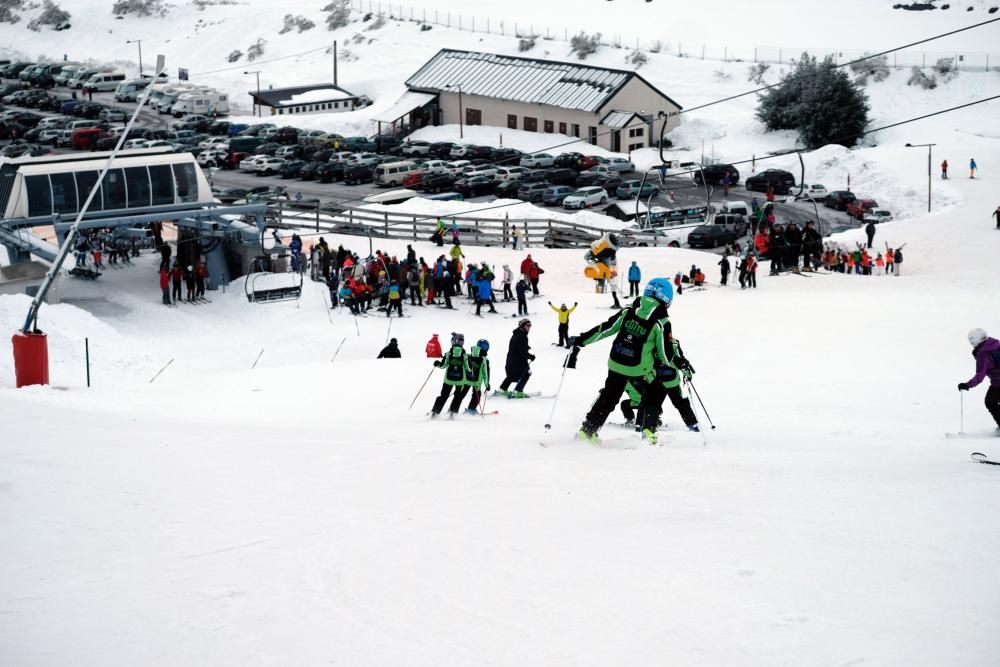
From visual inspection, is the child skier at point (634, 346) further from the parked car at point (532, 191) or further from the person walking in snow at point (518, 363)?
the parked car at point (532, 191)

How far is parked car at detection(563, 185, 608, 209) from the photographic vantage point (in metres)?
50.4

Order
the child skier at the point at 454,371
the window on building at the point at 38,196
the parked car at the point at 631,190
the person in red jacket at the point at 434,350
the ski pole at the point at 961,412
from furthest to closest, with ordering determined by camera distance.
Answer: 1. the parked car at the point at 631,190
2. the window on building at the point at 38,196
3. the person in red jacket at the point at 434,350
4. the child skier at the point at 454,371
5. the ski pole at the point at 961,412

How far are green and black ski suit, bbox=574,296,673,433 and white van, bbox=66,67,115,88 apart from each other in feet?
255

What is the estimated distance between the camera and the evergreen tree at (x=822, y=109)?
208ft

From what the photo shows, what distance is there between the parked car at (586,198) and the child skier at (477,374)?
35904mm

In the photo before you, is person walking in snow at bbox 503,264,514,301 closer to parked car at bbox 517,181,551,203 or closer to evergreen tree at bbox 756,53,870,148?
parked car at bbox 517,181,551,203

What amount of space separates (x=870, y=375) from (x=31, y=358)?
11.9 m

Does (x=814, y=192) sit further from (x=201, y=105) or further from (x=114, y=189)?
(x=201, y=105)

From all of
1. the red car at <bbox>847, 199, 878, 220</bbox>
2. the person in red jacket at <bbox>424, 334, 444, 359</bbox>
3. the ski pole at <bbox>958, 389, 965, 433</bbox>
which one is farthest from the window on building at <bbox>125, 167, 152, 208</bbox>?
the red car at <bbox>847, 199, 878, 220</bbox>

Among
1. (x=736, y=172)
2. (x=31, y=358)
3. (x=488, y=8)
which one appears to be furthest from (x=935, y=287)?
(x=488, y=8)

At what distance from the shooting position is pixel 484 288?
83.2 ft

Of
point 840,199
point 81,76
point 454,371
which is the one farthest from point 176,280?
point 81,76

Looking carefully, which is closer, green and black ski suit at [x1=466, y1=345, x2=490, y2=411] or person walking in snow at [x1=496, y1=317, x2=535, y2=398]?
green and black ski suit at [x1=466, y1=345, x2=490, y2=411]

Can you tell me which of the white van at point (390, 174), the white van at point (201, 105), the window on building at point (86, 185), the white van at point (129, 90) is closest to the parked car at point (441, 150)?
the white van at point (390, 174)
